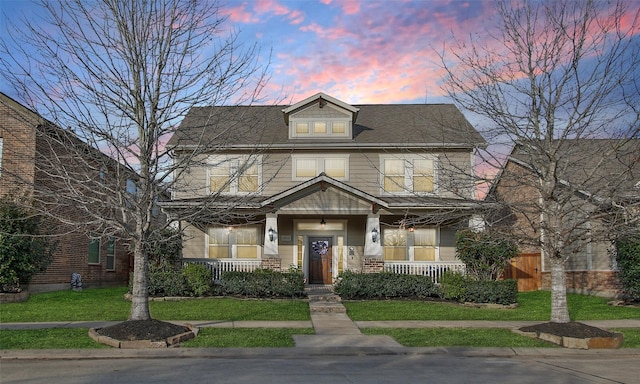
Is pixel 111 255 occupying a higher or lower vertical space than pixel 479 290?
higher

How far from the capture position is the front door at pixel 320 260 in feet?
75.3

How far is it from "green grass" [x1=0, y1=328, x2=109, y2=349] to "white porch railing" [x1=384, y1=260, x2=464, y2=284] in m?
11.4

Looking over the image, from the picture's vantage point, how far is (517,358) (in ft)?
34.8

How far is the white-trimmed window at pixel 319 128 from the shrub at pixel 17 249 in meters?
10.2

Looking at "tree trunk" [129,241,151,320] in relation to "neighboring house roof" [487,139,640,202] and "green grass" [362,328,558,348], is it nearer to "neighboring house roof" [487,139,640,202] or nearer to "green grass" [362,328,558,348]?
"green grass" [362,328,558,348]

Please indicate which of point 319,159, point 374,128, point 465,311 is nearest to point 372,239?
point 319,159

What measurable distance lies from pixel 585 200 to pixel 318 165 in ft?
37.5

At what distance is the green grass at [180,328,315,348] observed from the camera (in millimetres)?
11000

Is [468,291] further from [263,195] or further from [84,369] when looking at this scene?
[84,369]

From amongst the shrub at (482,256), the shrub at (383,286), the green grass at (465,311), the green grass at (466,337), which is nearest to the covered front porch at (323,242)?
the shrub at (482,256)

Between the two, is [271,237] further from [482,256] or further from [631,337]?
[631,337]

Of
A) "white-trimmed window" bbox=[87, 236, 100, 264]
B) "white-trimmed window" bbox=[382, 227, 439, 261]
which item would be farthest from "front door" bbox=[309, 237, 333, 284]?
"white-trimmed window" bbox=[87, 236, 100, 264]

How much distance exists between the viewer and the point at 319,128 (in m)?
23.5

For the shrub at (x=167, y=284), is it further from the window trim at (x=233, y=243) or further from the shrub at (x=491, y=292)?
the shrub at (x=491, y=292)
